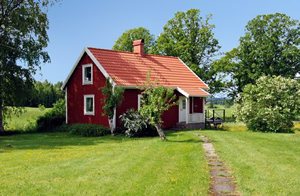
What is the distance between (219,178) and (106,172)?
3013 millimetres

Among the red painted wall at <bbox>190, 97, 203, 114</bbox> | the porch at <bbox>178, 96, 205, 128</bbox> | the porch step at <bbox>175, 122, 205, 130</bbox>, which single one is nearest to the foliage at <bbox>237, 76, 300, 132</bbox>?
the porch step at <bbox>175, 122, 205, 130</bbox>

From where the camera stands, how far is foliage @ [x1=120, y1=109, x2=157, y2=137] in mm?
20402

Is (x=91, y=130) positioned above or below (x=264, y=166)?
above

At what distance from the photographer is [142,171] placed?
31.7 feet

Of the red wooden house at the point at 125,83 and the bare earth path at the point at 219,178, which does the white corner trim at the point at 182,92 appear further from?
the bare earth path at the point at 219,178

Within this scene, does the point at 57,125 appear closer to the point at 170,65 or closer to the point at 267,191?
the point at 170,65

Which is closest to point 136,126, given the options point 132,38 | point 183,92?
point 183,92

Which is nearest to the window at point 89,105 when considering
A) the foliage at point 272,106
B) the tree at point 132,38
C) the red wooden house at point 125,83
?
the red wooden house at point 125,83

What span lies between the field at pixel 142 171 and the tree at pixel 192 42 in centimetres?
2798

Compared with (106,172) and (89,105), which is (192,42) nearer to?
(89,105)

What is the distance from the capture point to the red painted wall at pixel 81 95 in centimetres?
2427

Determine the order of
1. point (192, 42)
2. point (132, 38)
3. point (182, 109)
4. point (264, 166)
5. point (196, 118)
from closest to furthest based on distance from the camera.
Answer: point (264, 166) → point (182, 109) → point (196, 118) → point (192, 42) → point (132, 38)

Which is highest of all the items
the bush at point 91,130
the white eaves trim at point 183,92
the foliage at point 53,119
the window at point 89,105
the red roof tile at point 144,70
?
the red roof tile at point 144,70

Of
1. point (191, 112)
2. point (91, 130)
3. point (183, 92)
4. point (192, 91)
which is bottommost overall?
point (91, 130)
